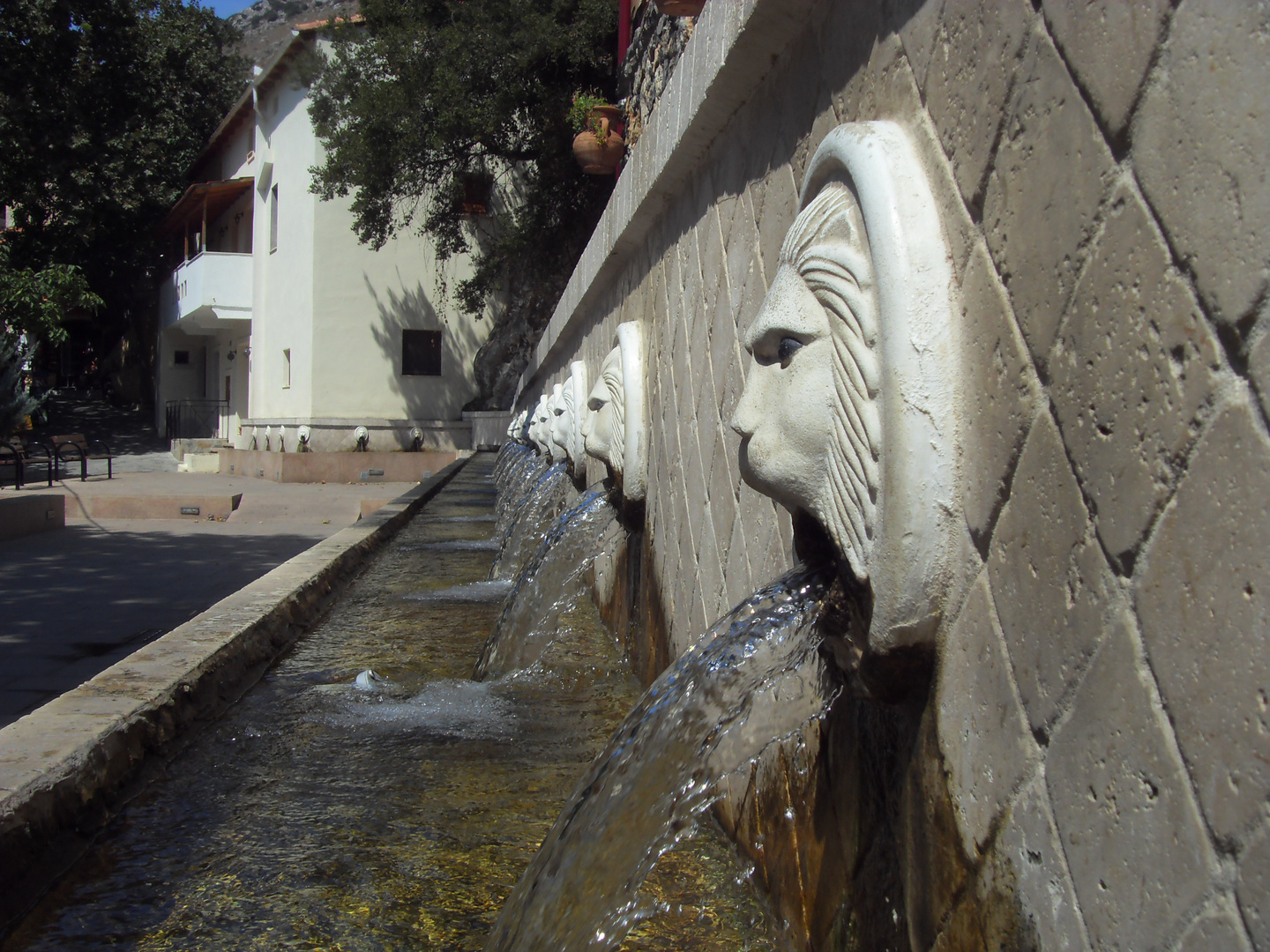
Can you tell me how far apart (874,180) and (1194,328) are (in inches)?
19.1

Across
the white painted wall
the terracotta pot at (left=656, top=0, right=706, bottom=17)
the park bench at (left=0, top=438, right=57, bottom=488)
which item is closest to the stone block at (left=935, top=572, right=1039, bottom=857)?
the terracotta pot at (left=656, top=0, right=706, bottom=17)

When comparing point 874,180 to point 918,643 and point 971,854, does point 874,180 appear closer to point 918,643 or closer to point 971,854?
point 918,643

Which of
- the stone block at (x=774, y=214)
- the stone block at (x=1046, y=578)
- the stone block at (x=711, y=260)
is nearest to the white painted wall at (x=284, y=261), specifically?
the stone block at (x=711, y=260)

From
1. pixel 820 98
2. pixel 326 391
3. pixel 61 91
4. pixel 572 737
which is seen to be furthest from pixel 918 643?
pixel 61 91

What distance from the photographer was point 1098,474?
0.82 metres

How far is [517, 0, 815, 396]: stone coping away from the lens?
68.7 inches

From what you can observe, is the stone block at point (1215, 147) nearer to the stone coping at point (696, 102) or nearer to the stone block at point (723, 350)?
the stone coping at point (696, 102)

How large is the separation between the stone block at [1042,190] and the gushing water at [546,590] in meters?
2.40

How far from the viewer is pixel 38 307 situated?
21078mm

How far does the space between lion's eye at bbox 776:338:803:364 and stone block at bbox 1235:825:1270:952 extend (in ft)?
2.45

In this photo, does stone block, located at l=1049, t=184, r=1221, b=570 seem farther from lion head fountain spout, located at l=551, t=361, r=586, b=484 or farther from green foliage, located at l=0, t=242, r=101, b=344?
green foliage, located at l=0, t=242, r=101, b=344

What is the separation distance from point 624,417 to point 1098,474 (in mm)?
2362

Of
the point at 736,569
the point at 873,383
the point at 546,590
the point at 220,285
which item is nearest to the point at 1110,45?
the point at 873,383

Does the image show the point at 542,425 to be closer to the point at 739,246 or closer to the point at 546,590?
the point at 546,590
